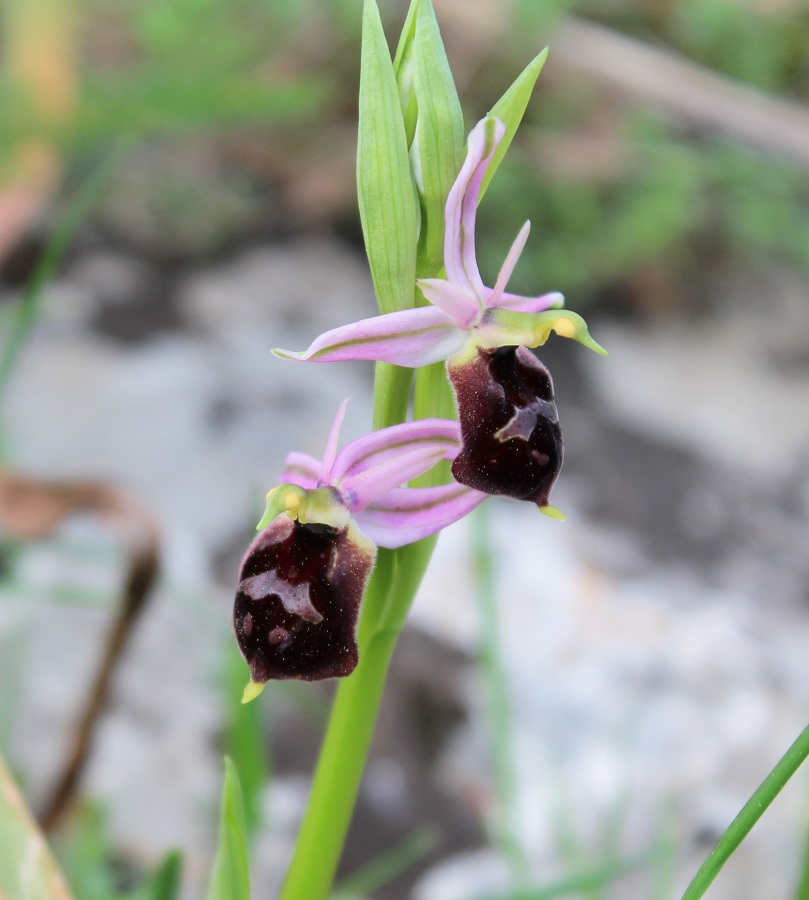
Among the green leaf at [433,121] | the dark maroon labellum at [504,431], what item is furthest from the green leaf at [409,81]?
the dark maroon labellum at [504,431]

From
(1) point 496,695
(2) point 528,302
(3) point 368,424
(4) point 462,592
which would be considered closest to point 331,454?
(2) point 528,302

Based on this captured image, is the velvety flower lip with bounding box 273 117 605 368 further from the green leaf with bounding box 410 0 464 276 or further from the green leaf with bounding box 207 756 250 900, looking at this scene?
the green leaf with bounding box 207 756 250 900

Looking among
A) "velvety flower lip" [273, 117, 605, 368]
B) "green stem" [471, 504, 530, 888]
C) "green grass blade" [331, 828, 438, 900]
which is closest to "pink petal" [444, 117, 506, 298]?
"velvety flower lip" [273, 117, 605, 368]

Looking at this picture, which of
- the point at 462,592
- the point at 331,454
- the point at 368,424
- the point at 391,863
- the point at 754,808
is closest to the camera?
the point at 754,808

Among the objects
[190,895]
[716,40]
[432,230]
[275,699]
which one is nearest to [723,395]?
[716,40]

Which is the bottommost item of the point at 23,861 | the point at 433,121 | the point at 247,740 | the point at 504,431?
the point at 247,740

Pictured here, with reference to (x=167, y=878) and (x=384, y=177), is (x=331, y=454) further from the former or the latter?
(x=167, y=878)

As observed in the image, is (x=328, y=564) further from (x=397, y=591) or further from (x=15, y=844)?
(x=15, y=844)
